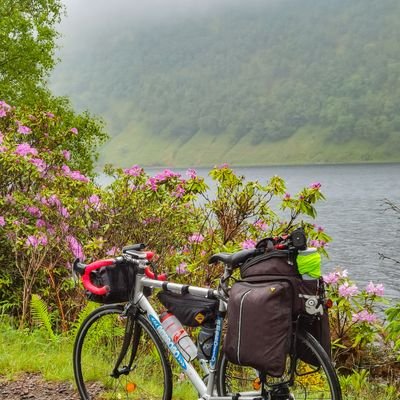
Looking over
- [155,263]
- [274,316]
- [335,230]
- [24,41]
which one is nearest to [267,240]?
[274,316]

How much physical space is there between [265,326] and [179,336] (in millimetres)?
957

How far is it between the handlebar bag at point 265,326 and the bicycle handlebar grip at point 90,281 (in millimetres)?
1211

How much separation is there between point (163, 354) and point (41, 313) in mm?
3325

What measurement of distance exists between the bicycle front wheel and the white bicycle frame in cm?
13

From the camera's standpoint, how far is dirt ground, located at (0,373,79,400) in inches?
211

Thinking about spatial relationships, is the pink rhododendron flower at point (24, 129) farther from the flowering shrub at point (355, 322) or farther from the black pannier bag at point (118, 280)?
the black pannier bag at point (118, 280)

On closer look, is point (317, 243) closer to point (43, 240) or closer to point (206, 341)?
point (43, 240)

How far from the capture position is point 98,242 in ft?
25.5

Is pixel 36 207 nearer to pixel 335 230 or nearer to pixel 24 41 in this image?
pixel 24 41

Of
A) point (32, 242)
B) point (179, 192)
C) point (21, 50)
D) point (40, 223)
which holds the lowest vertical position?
point (32, 242)

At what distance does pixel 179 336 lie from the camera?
4.32 metres

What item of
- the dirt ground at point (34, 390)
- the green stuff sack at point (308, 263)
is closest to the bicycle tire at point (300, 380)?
the green stuff sack at point (308, 263)

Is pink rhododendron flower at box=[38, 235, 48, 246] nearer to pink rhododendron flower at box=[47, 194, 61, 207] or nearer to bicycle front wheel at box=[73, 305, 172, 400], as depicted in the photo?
pink rhododendron flower at box=[47, 194, 61, 207]

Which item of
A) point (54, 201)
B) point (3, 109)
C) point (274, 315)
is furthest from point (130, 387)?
point (3, 109)
